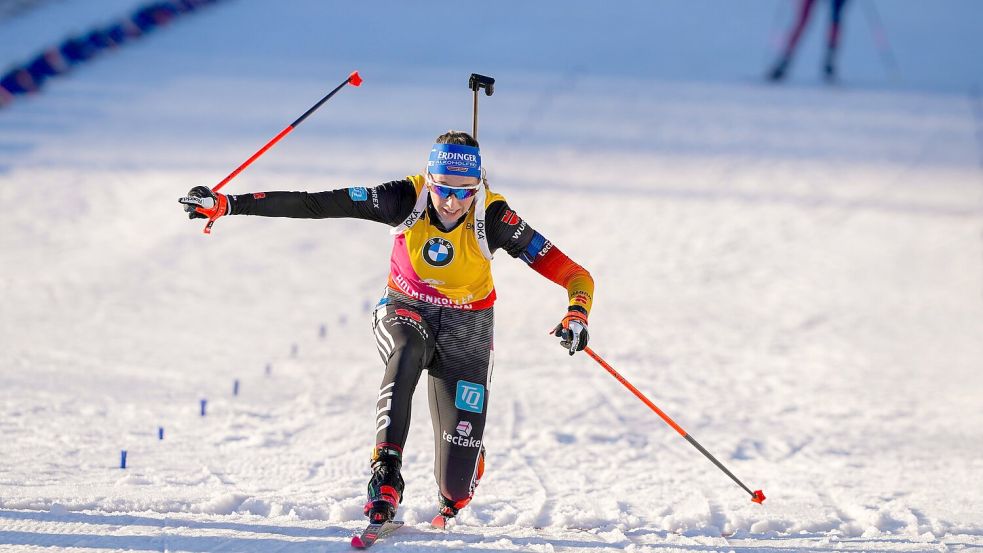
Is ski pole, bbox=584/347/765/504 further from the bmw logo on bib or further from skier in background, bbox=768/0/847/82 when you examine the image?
skier in background, bbox=768/0/847/82

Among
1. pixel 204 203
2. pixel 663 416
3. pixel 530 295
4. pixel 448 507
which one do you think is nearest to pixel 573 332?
pixel 663 416

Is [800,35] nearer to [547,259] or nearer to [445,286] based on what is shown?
[547,259]

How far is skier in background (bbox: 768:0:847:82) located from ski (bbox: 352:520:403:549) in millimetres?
12792

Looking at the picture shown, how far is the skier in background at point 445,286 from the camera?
472cm

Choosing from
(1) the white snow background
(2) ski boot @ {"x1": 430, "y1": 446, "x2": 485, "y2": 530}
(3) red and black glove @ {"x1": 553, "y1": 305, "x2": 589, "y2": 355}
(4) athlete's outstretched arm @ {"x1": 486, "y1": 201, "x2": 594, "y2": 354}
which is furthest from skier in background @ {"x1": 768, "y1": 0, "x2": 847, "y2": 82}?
(2) ski boot @ {"x1": 430, "y1": 446, "x2": 485, "y2": 530}

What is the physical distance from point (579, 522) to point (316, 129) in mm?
9196

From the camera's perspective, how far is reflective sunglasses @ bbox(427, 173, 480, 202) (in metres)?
4.74

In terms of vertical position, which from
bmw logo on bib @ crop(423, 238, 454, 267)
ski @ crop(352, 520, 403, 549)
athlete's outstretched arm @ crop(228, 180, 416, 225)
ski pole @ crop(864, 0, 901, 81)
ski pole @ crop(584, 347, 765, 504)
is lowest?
ski @ crop(352, 520, 403, 549)

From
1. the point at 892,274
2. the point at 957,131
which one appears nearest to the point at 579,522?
the point at 892,274

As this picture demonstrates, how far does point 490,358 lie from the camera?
199 inches

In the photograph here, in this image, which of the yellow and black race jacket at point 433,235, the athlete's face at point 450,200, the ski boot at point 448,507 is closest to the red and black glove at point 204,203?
the yellow and black race jacket at point 433,235

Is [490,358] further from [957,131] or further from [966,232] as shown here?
[957,131]

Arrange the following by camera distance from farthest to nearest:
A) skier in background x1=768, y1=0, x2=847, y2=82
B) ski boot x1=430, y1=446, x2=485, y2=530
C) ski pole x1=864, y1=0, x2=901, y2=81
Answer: ski pole x1=864, y1=0, x2=901, y2=81 < skier in background x1=768, y1=0, x2=847, y2=82 < ski boot x1=430, y1=446, x2=485, y2=530

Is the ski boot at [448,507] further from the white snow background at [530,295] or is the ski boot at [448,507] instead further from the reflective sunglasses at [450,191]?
the reflective sunglasses at [450,191]
